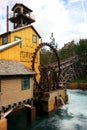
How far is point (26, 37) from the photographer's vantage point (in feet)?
79.7

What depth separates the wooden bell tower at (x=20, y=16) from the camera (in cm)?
2685

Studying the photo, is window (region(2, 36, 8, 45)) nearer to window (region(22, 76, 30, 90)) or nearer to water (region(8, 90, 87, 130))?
window (region(22, 76, 30, 90))

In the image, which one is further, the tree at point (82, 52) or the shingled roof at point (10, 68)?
the tree at point (82, 52)

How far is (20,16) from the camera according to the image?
26.9 metres

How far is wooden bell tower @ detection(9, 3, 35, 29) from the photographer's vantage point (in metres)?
26.9

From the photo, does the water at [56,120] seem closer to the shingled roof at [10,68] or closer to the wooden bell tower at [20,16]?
the shingled roof at [10,68]

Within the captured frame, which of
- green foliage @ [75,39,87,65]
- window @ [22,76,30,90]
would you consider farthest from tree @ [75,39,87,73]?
window @ [22,76,30,90]

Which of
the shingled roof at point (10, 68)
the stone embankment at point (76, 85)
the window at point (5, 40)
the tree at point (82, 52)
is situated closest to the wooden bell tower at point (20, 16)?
the window at point (5, 40)

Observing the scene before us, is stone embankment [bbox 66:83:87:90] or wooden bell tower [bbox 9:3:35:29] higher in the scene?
wooden bell tower [bbox 9:3:35:29]

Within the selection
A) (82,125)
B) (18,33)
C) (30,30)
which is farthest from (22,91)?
(30,30)

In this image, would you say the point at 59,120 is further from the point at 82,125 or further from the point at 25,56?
the point at 25,56

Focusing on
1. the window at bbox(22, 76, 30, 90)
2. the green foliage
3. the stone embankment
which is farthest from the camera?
the green foliage

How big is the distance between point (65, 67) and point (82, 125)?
76.1 ft

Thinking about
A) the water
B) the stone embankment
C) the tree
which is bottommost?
the water
